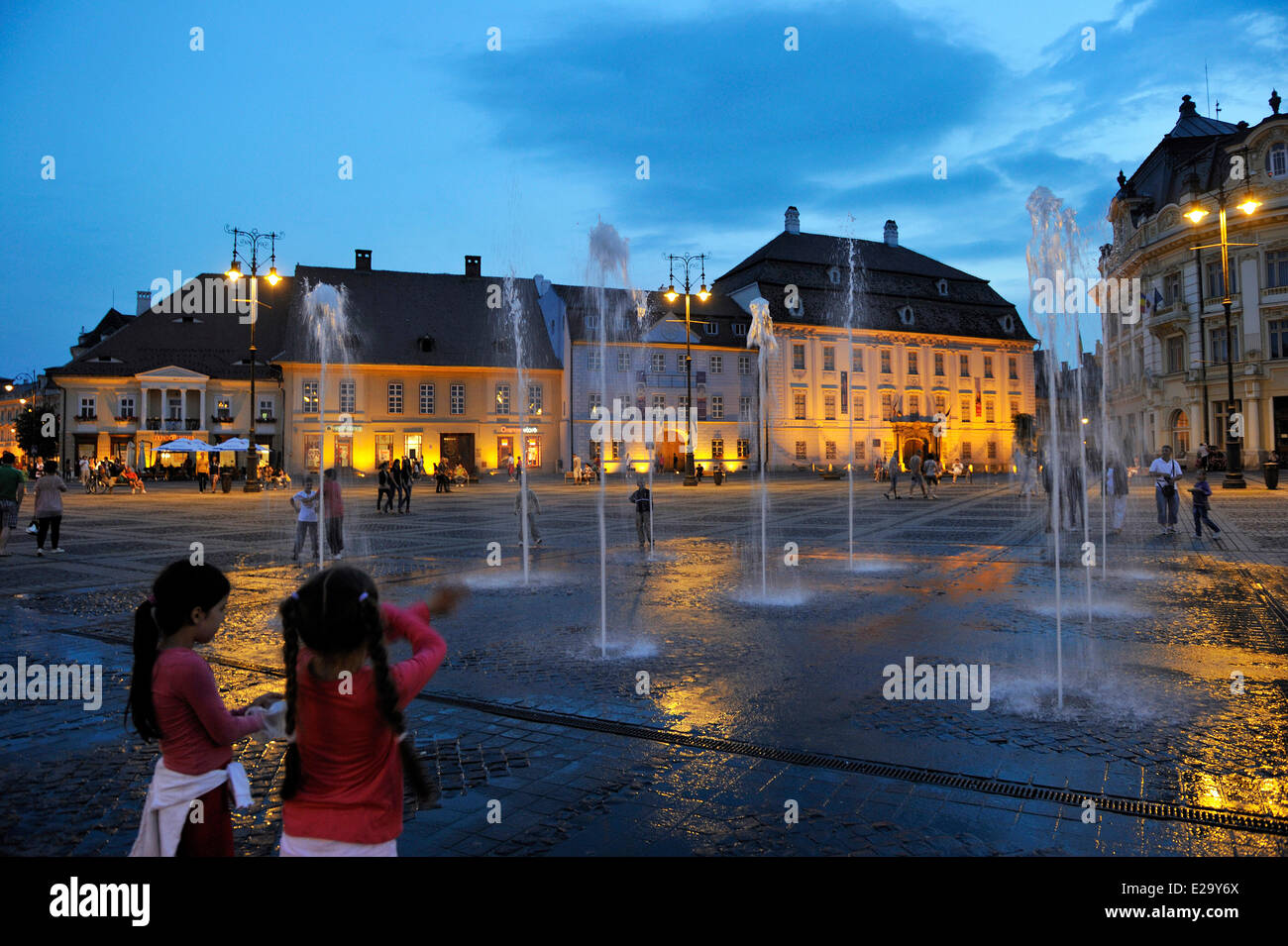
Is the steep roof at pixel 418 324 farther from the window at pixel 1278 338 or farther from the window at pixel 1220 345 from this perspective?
the window at pixel 1278 338

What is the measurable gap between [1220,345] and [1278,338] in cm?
307

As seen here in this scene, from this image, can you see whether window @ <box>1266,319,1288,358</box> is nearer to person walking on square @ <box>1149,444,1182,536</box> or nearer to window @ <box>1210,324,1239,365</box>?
window @ <box>1210,324,1239,365</box>

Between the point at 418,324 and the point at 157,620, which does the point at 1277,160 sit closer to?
the point at 418,324

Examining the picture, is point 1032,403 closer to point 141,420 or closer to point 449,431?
point 449,431

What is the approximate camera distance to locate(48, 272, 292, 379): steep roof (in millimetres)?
57406

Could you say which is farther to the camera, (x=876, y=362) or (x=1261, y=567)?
(x=876, y=362)

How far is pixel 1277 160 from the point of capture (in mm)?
43406

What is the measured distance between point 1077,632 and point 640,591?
17.1ft

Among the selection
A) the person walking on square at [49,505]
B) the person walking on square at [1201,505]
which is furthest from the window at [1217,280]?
the person walking on square at [49,505]

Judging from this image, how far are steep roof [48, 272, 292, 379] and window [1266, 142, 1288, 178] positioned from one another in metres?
59.4

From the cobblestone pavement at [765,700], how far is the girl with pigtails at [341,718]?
61.6 inches

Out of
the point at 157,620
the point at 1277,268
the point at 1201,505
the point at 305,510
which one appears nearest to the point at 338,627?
the point at 157,620

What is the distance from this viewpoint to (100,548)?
16.4 m
